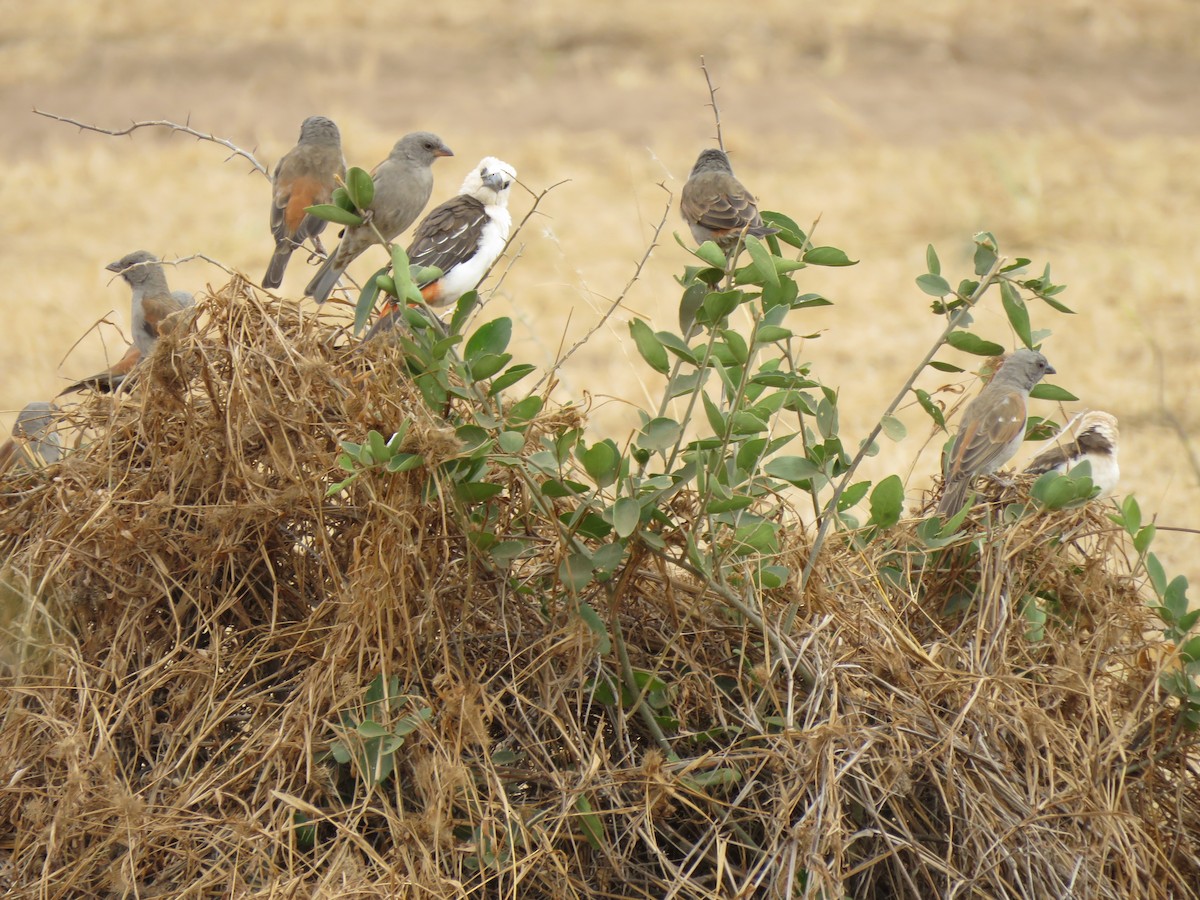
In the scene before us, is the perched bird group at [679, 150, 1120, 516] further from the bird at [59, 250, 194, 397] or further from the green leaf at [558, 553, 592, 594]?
the bird at [59, 250, 194, 397]

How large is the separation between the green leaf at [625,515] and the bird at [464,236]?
1.61m

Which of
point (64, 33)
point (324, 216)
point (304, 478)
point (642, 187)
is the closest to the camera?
point (324, 216)

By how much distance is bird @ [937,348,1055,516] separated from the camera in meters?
3.08

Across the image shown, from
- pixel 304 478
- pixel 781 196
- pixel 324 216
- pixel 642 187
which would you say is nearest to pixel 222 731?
pixel 304 478

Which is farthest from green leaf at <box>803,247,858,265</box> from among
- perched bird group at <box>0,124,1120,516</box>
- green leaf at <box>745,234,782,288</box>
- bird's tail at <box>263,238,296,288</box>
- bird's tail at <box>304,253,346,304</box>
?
bird's tail at <box>263,238,296,288</box>

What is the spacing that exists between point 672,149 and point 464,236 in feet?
35.0

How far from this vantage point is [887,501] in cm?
279

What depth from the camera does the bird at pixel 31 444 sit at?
2965 mm

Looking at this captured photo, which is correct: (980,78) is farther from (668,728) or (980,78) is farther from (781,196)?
(668,728)

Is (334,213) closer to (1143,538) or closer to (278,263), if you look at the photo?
(278,263)

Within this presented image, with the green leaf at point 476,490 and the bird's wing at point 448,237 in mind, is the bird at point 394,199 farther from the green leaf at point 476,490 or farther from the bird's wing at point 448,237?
the green leaf at point 476,490

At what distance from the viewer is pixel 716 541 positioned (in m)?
2.68

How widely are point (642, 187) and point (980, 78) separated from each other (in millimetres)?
5915

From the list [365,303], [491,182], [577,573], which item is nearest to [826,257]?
[577,573]
